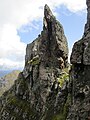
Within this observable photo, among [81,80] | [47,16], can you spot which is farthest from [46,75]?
[81,80]

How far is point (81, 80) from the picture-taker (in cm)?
6119

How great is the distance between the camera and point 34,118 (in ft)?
519

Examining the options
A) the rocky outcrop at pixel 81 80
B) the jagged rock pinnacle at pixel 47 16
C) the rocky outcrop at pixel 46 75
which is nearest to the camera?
the rocky outcrop at pixel 81 80

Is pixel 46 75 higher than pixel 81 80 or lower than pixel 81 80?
higher

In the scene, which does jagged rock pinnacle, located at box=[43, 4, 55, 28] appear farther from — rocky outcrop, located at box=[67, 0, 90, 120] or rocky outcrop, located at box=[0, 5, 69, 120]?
rocky outcrop, located at box=[67, 0, 90, 120]

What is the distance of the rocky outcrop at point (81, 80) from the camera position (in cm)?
5890

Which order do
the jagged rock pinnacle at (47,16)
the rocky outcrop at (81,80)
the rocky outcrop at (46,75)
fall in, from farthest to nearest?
the jagged rock pinnacle at (47,16), the rocky outcrop at (46,75), the rocky outcrop at (81,80)

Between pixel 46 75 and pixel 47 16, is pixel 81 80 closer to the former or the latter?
pixel 46 75

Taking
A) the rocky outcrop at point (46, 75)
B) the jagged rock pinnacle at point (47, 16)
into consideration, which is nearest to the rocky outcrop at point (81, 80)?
the rocky outcrop at point (46, 75)

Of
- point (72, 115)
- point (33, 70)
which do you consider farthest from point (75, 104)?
point (33, 70)

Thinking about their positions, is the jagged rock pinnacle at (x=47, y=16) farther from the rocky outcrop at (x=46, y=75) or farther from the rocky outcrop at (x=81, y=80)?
the rocky outcrop at (x=81, y=80)

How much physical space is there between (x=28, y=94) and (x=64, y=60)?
35142 mm

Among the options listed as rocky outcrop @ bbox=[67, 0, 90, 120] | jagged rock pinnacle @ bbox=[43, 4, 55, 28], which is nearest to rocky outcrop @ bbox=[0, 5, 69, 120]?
jagged rock pinnacle @ bbox=[43, 4, 55, 28]

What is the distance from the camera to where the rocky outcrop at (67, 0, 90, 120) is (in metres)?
58.9
